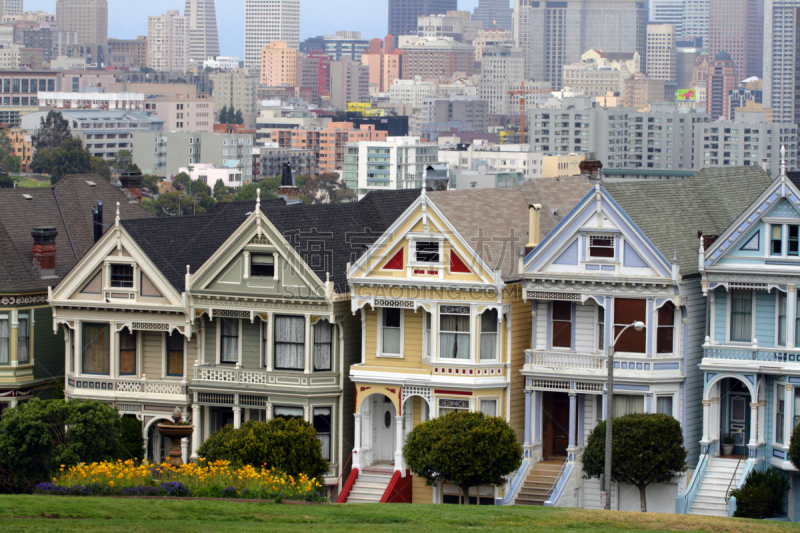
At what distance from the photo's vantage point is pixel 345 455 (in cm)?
4641

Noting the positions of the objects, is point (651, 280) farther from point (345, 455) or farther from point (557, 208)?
point (345, 455)

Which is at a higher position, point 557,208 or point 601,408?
point 557,208

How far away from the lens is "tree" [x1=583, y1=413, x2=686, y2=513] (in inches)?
1596

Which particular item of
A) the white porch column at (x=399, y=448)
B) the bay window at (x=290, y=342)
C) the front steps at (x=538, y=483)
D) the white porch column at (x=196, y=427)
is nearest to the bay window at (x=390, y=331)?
the white porch column at (x=399, y=448)

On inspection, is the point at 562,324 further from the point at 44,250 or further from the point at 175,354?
the point at 44,250

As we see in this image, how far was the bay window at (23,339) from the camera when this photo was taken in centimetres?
4947

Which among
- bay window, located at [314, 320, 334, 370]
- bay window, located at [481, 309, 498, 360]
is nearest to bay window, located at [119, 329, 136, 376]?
bay window, located at [314, 320, 334, 370]

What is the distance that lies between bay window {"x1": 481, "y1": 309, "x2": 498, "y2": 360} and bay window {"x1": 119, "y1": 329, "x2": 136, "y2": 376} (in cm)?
1192

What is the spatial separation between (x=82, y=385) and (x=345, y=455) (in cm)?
911

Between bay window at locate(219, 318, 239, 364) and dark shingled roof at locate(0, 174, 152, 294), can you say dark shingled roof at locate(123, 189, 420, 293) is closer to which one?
bay window at locate(219, 318, 239, 364)

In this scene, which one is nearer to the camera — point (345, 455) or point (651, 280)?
point (651, 280)

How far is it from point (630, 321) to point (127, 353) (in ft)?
54.3

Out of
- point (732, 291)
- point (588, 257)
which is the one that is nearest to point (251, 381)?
point (588, 257)

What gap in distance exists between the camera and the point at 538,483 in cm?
4334
